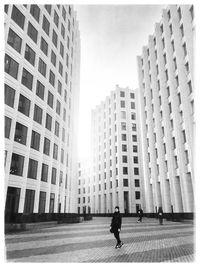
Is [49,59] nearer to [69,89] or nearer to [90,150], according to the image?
[69,89]

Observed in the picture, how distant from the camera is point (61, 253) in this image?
24.6 ft

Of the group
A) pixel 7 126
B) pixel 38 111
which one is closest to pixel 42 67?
pixel 38 111

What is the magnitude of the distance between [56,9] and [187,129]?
2477 cm

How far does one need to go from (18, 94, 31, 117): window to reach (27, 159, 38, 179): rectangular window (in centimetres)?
502

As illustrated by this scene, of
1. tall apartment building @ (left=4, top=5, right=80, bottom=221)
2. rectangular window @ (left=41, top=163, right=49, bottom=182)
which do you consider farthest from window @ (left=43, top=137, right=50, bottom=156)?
rectangular window @ (left=41, top=163, right=49, bottom=182)

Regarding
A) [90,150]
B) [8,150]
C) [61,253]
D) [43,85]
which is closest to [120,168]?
[90,150]

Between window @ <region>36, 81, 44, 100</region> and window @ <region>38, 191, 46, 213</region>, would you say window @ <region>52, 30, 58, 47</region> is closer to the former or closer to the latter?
window @ <region>36, 81, 44, 100</region>

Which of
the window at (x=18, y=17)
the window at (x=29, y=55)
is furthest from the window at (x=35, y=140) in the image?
the window at (x=18, y=17)

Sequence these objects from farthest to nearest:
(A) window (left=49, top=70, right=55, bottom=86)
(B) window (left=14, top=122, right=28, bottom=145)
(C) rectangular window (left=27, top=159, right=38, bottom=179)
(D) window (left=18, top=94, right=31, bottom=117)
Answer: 1. (A) window (left=49, top=70, right=55, bottom=86)
2. (C) rectangular window (left=27, top=159, right=38, bottom=179)
3. (D) window (left=18, top=94, right=31, bottom=117)
4. (B) window (left=14, top=122, right=28, bottom=145)

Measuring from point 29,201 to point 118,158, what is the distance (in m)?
38.1

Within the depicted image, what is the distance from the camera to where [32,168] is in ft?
76.2

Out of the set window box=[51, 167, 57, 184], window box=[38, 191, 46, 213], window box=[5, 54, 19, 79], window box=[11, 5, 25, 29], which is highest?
Answer: window box=[11, 5, 25, 29]

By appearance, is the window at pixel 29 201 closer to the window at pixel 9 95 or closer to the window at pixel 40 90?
the window at pixel 9 95

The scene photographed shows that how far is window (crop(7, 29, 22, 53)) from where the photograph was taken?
2116 centimetres
